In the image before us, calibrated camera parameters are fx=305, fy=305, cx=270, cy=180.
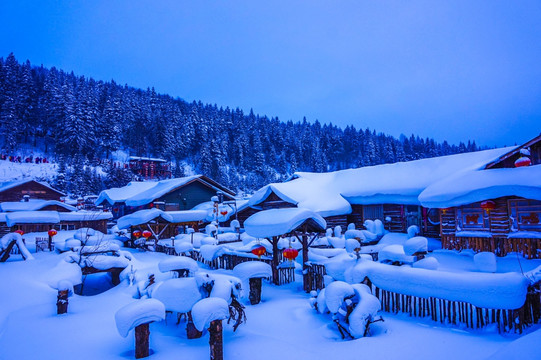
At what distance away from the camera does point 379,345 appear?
7.02 m

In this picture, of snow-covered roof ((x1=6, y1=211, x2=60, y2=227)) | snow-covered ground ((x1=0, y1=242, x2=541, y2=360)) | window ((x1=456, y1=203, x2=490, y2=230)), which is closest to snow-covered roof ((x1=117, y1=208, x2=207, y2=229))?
snow-covered roof ((x1=6, y1=211, x2=60, y2=227))

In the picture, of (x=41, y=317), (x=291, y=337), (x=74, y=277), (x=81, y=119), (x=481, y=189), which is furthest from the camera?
(x=81, y=119)

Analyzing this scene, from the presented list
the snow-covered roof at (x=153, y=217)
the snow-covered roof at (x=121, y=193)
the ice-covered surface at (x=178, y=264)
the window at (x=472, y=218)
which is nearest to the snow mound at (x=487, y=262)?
the window at (x=472, y=218)

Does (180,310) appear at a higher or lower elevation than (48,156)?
lower

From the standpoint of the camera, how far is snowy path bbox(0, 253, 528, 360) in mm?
6828

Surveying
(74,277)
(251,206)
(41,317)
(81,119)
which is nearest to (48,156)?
(81,119)

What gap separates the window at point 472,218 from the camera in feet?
57.7

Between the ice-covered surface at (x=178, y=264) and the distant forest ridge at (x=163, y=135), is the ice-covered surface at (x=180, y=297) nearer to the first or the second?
the ice-covered surface at (x=178, y=264)

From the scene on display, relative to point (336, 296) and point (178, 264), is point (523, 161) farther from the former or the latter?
point (178, 264)

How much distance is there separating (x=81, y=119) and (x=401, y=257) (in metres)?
69.6

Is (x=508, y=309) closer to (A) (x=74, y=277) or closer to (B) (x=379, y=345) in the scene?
(B) (x=379, y=345)

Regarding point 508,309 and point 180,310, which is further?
point 180,310

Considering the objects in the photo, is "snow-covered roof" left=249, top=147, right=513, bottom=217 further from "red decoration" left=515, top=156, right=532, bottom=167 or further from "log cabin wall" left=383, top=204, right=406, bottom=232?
"red decoration" left=515, top=156, right=532, bottom=167

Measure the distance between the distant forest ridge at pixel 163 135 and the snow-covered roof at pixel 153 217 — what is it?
35.8m
